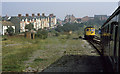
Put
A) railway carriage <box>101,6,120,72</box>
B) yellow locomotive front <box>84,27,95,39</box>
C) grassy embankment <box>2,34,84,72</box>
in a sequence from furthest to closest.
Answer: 1. yellow locomotive front <box>84,27,95,39</box>
2. grassy embankment <box>2,34,84,72</box>
3. railway carriage <box>101,6,120,72</box>

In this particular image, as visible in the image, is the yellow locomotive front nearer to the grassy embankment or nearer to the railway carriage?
the grassy embankment

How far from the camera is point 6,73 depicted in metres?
9.66

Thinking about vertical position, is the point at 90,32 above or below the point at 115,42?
above

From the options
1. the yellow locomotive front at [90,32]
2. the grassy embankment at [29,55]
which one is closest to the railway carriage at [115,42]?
the grassy embankment at [29,55]

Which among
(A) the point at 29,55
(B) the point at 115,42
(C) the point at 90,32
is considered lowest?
(A) the point at 29,55

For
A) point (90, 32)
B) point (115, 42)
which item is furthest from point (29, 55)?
point (90, 32)

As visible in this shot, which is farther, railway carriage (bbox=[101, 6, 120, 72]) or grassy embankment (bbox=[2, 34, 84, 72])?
grassy embankment (bbox=[2, 34, 84, 72])

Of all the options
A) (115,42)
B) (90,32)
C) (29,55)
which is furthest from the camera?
(90,32)

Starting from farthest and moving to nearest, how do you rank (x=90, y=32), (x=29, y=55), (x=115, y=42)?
(x=90, y=32)
(x=29, y=55)
(x=115, y=42)

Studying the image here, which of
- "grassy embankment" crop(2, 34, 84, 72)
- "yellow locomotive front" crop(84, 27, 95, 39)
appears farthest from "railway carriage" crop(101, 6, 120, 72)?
→ "yellow locomotive front" crop(84, 27, 95, 39)

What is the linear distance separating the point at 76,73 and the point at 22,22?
6912 cm

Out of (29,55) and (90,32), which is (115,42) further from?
(90,32)

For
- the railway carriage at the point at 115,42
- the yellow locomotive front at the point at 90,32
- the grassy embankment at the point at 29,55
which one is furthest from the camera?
the yellow locomotive front at the point at 90,32

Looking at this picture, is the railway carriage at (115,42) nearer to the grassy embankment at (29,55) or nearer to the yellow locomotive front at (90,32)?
the grassy embankment at (29,55)
